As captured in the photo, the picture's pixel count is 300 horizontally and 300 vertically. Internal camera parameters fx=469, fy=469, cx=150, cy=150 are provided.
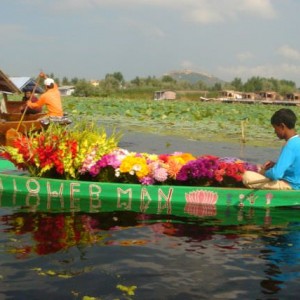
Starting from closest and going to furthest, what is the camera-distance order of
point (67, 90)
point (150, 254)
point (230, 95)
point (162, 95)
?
point (150, 254) < point (230, 95) < point (162, 95) < point (67, 90)

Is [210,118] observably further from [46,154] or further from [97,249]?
[97,249]

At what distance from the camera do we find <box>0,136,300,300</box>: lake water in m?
4.12

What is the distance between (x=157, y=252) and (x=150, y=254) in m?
0.10

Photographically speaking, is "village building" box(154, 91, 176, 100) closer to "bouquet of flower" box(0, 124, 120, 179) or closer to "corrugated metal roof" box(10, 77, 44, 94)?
"corrugated metal roof" box(10, 77, 44, 94)

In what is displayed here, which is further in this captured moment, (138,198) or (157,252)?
(138,198)

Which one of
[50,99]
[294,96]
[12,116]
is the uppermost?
[294,96]

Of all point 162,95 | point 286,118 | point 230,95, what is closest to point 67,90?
point 162,95

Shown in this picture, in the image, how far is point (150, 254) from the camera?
5.04 metres

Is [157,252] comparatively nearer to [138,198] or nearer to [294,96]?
[138,198]

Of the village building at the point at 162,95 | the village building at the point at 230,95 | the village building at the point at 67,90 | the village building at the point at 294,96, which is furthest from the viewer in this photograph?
the village building at the point at 67,90

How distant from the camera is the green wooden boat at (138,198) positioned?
6.80 meters

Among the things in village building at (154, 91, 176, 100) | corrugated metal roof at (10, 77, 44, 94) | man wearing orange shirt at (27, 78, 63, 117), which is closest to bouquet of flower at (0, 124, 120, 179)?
man wearing orange shirt at (27, 78, 63, 117)

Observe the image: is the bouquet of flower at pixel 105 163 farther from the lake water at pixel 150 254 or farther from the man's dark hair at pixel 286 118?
the man's dark hair at pixel 286 118

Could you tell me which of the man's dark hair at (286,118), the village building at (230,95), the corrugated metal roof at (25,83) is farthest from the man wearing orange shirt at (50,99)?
the village building at (230,95)
